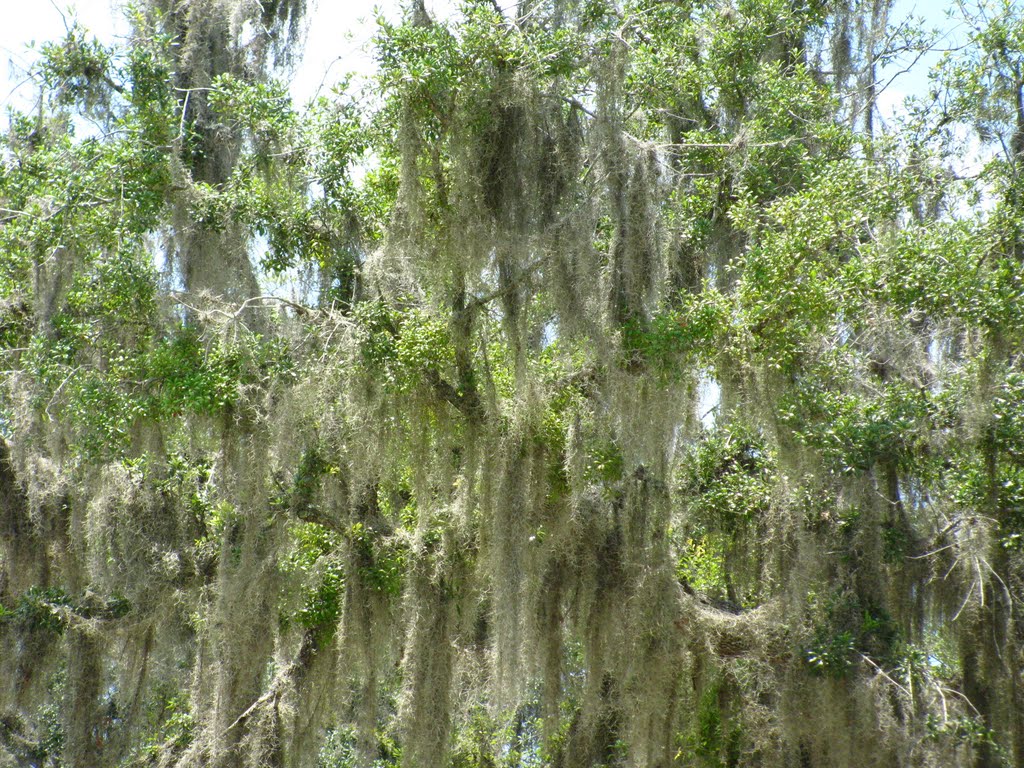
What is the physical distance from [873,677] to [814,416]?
5.67 feet

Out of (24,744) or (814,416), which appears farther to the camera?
(24,744)

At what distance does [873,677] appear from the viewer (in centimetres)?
715

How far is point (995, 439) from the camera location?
711cm

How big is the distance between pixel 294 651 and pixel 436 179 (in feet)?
12.2

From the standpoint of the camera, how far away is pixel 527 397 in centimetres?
718

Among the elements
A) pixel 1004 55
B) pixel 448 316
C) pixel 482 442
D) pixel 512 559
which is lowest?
pixel 512 559

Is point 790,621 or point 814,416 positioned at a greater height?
point 814,416

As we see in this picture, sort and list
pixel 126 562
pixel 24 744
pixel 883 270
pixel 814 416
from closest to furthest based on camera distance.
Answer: pixel 883 270 < pixel 814 416 < pixel 126 562 < pixel 24 744

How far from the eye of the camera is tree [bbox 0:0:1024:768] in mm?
6996

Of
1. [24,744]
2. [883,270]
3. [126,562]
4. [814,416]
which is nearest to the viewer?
[883,270]

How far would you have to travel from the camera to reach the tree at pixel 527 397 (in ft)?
23.0

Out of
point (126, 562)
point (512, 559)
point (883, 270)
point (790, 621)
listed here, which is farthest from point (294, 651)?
point (883, 270)

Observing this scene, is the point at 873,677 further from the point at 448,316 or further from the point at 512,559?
the point at 448,316

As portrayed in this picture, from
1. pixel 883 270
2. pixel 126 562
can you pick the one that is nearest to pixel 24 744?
pixel 126 562
